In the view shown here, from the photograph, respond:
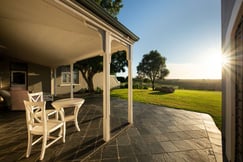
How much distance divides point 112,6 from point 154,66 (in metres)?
11.5

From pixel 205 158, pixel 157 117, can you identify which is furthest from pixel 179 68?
pixel 205 158

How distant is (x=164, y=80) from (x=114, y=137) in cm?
1855

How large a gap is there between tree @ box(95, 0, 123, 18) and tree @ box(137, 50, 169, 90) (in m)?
10.5

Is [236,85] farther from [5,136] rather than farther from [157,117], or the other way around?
[5,136]

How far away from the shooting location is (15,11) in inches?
87.4

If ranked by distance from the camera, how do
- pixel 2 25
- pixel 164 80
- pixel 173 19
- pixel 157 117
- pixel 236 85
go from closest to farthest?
pixel 236 85
pixel 2 25
pixel 157 117
pixel 173 19
pixel 164 80

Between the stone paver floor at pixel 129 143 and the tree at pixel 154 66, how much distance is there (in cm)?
1563

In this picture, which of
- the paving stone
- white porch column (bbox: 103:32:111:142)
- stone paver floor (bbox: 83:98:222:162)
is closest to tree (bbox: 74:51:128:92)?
white porch column (bbox: 103:32:111:142)

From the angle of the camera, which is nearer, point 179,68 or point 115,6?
point 115,6

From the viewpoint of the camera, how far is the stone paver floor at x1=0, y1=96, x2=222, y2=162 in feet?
7.64

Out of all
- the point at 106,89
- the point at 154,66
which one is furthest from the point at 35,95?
the point at 154,66

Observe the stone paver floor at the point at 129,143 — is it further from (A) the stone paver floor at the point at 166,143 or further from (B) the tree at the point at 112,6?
(B) the tree at the point at 112,6

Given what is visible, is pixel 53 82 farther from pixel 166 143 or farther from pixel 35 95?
pixel 166 143

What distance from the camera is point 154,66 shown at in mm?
19328
